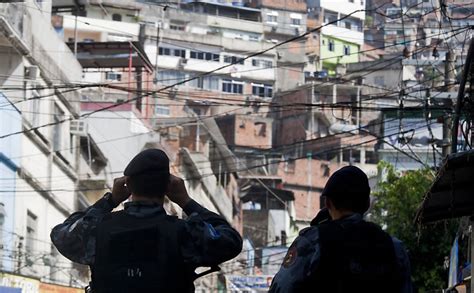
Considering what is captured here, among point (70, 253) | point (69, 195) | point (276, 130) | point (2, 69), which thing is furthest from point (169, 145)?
point (70, 253)

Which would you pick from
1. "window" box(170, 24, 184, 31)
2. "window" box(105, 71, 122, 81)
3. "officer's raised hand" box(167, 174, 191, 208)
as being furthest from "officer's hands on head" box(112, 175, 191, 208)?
"window" box(170, 24, 184, 31)

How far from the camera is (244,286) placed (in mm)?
49656

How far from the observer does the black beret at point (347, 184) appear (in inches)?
258

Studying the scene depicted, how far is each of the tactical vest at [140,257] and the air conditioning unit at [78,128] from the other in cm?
3186

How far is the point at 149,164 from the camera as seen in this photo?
6410mm

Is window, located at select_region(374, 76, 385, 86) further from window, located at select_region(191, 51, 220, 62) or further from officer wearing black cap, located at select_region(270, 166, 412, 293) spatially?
officer wearing black cap, located at select_region(270, 166, 412, 293)

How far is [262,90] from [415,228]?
2992 inches

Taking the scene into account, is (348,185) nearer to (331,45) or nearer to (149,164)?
(149,164)

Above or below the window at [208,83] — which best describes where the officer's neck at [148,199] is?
below

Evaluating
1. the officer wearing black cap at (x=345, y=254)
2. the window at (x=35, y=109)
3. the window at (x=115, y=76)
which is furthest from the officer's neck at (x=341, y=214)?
the window at (x=115, y=76)

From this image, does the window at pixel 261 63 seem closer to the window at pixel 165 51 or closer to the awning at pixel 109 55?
the window at pixel 165 51

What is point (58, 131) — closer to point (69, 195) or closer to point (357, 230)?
point (69, 195)

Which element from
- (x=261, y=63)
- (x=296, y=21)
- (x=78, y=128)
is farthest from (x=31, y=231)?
(x=296, y=21)

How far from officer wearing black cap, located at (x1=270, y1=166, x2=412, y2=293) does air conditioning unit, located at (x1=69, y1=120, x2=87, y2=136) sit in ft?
105
